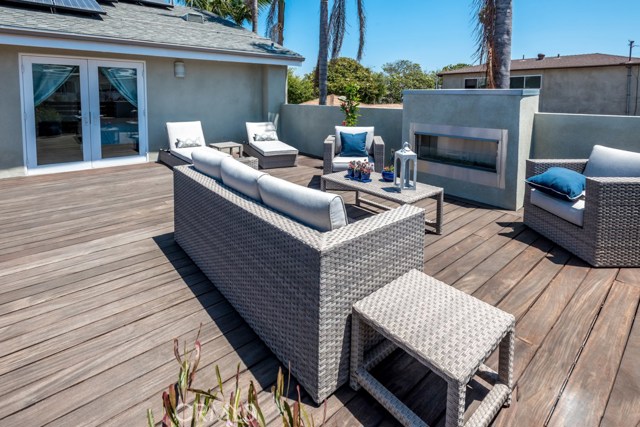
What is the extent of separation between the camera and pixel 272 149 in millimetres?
8305

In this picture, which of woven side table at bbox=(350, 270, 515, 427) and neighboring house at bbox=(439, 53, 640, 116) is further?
neighboring house at bbox=(439, 53, 640, 116)

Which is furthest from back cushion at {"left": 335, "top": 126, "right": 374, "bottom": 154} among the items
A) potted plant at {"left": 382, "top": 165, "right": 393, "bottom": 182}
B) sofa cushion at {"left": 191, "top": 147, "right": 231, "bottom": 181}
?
sofa cushion at {"left": 191, "top": 147, "right": 231, "bottom": 181}

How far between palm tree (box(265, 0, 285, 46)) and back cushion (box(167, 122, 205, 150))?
10.5m

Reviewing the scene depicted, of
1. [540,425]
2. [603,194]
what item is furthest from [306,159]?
[540,425]

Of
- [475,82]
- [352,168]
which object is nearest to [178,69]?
[352,168]

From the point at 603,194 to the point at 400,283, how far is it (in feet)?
7.78

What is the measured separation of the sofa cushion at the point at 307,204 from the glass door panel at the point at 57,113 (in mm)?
6690

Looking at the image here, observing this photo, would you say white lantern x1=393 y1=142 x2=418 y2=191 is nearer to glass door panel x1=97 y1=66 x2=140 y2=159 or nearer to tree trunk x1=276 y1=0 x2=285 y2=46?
glass door panel x1=97 y1=66 x2=140 y2=159

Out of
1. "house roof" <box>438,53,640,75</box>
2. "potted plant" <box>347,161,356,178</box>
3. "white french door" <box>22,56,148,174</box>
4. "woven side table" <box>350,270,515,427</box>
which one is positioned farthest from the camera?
"house roof" <box>438,53,640,75</box>

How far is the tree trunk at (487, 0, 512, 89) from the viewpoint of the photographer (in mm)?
6469

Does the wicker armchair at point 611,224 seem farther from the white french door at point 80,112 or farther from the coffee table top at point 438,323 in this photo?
the white french door at point 80,112

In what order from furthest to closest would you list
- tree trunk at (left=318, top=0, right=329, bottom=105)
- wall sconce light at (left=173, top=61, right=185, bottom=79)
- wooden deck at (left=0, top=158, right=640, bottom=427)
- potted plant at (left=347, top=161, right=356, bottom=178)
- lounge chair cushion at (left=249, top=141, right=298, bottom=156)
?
tree trunk at (left=318, top=0, right=329, bottom=105)
wall sconce light at (left=173, top=61, right=185, bottom=79)
lounge chair cushion at (left=249, top=141, right=298, bottom=156)
potted plant at (left=347, top=161, right=356, bottom=178)
wooden deck at (left=0, top=158, right=640, bottom=427)

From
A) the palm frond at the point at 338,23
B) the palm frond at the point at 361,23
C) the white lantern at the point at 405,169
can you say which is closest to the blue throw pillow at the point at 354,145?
the white lantern at the point at 405,169

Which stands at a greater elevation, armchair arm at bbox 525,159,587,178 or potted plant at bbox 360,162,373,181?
armchair arm at bbox 525,159,587,178
